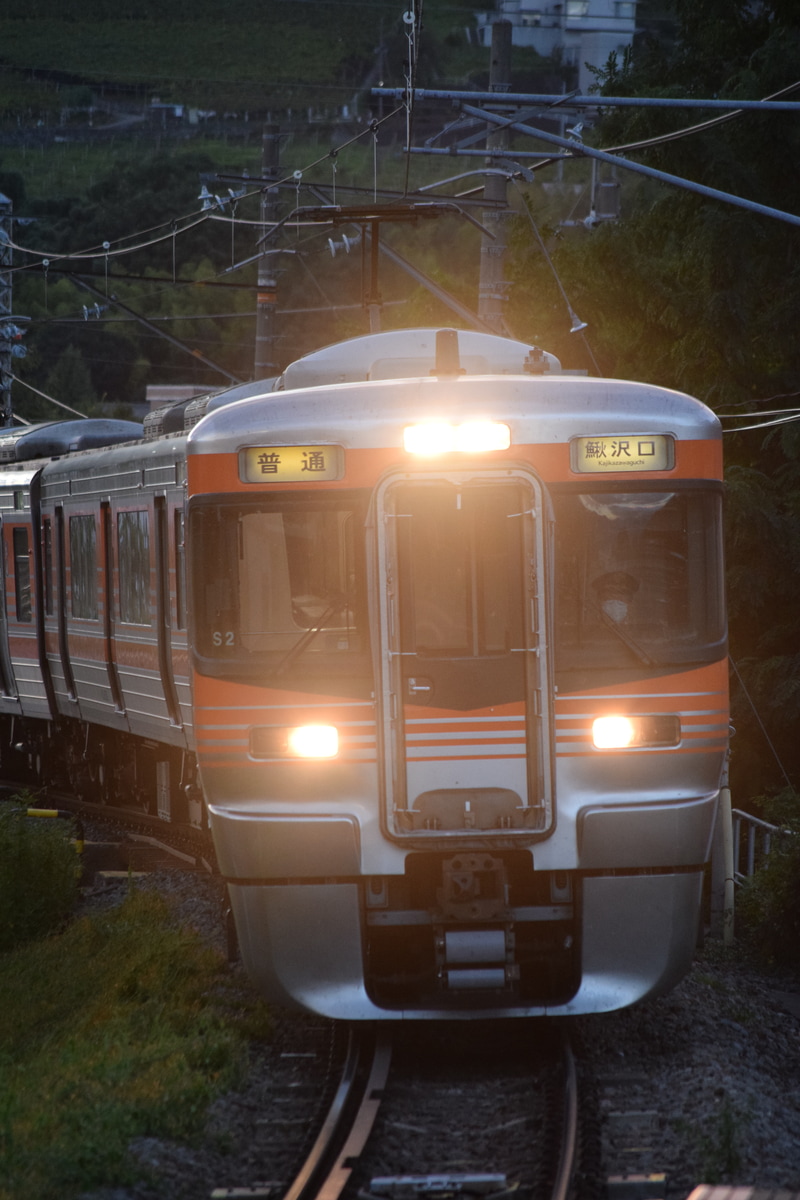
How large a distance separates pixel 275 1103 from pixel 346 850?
1136 millimetres

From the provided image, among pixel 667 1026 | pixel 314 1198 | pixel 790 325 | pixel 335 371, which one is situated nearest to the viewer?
pixel 314 1198

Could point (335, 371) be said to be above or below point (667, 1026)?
above

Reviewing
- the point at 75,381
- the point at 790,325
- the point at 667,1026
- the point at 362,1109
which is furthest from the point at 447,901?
the point at 75,381

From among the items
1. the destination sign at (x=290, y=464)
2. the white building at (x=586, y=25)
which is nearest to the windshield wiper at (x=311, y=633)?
the destination sign at (x=290, y=464)

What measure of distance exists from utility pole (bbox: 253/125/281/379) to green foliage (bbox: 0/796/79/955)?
1076cm

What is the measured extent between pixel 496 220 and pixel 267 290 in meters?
6.18

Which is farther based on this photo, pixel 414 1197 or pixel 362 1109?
pixel 362 1109

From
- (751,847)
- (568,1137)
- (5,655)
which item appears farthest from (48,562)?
(568,1137)

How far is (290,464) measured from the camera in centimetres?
793

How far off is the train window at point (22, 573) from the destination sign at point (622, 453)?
10959 mm

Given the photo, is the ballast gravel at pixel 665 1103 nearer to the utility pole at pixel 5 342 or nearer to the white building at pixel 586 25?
the utility pole at pixel 5 342

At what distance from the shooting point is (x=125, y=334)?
241 ft

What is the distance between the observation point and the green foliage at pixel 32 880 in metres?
11.8

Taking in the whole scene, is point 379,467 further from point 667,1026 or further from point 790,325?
point 790,325
